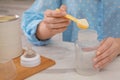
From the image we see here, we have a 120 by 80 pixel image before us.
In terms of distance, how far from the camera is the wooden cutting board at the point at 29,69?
2.38ft

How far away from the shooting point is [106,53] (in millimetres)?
794

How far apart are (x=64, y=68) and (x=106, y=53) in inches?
5.8

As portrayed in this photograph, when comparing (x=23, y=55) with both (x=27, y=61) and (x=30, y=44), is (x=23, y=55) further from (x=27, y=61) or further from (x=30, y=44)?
(x=30, y=44)


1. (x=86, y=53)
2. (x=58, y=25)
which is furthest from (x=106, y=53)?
(x=58, y=25)

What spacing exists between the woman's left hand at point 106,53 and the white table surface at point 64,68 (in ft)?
0.07

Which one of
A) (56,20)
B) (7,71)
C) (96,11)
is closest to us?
(7,71)

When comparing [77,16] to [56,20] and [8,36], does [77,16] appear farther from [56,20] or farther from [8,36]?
[8,36]

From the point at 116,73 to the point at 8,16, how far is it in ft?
1.24

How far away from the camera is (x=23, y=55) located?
0.78m

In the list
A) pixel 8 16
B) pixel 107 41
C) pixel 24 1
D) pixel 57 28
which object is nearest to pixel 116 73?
pixel 107 41

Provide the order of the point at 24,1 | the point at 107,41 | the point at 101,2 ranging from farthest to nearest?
1. the point at 24,1
2. the point at 101,2
3. the point at 107,41

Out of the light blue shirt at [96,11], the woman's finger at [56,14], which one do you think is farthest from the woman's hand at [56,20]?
the light blue shirt at [96,11]

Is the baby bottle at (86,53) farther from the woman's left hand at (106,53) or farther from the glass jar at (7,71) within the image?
the glass jar at (7,71)

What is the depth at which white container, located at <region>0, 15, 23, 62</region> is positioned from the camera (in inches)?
27.4
